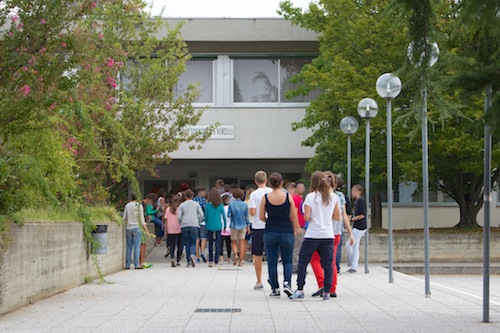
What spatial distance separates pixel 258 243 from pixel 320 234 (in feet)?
7.67

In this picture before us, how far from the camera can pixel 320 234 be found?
42.7 ft

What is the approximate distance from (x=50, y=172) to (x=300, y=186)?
6782 mm

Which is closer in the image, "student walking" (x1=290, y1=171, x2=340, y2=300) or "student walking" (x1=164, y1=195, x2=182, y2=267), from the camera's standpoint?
"student walking" (x1=290, y1=171, x2=340, y2=300)

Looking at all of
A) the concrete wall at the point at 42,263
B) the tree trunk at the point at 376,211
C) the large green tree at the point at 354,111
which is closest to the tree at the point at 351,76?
the large green tree at the point at 354,111

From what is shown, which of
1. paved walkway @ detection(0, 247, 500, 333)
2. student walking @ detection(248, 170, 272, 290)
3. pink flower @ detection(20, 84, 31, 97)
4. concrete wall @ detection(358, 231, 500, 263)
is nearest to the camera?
paved walkway @ detection(0, 247, 500, 333)

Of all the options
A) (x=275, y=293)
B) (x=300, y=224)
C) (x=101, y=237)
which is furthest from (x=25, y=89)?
(x=300, y=224)

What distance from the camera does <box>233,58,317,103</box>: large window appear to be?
3612 cm

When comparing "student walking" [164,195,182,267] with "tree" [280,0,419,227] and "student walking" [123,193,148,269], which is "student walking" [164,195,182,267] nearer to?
"student walking" [123,193,148,269]

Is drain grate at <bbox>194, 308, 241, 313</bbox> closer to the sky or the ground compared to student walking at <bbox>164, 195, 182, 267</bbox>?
closer to the ground

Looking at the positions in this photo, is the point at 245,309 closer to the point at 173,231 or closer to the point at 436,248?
the point at 173,231

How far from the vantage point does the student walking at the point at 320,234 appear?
13.0 metres

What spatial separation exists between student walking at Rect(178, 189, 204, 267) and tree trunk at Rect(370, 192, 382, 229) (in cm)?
1174

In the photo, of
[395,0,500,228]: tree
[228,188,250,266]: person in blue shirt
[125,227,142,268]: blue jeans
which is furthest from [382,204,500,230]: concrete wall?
[395,0,500,228]: tree

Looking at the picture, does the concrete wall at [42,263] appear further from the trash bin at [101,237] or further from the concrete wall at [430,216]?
the concrete wall at [430,216]
